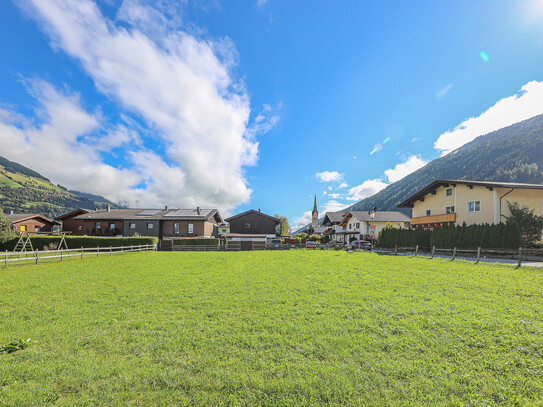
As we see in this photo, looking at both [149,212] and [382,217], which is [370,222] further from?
[149,212]

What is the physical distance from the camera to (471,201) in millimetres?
24703

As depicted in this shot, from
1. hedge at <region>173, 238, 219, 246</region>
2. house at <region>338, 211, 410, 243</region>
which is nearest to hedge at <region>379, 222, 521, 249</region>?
house at <region>338, 211, 410, 243</region>

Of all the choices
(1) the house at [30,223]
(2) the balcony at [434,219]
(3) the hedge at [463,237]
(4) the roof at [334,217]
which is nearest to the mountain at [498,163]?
→ (4) the roof at [334,217]

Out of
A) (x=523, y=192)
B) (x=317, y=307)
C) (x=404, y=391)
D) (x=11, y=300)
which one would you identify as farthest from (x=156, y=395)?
(x=523, y=192)

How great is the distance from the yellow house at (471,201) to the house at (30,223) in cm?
6671

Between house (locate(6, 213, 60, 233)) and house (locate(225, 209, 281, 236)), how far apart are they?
3727 cm

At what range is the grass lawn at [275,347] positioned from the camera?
10.5 feet

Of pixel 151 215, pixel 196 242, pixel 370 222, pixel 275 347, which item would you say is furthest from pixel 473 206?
pixel 151 215

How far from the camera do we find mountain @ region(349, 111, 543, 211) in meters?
105

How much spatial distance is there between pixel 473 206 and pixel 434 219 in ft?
13.4

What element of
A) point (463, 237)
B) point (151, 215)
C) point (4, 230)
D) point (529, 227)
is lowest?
point (4, 230)

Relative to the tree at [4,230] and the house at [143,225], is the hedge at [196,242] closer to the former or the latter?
the house at [143,225]

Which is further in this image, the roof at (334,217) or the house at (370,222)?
the roof at (334,217)

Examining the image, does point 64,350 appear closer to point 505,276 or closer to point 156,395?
point 156,395
